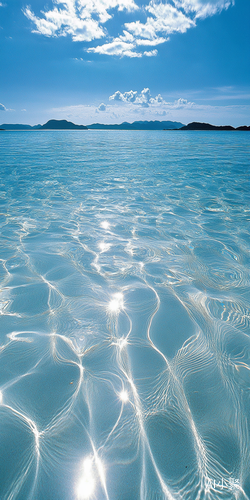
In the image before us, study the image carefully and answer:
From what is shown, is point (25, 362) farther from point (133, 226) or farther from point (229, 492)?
point (133, 226)

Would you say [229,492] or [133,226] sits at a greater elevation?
[133,226]

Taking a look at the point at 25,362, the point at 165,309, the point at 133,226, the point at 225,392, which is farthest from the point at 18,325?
the point at 133,226

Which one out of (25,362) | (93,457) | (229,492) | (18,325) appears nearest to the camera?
(229,492)

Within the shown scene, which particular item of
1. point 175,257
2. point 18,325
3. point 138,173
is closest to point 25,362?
point 18,325

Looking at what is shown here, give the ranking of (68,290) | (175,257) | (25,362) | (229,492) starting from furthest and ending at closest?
(175,257) < (68,290) < (25,362) < (229,492)

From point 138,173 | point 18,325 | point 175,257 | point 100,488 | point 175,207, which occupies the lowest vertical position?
point 100,488

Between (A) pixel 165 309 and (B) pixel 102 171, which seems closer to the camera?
(A) pixel 165 309

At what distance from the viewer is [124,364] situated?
6.72ft

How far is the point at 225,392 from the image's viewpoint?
6.08ft

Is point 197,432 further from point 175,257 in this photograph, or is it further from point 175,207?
point 175,207

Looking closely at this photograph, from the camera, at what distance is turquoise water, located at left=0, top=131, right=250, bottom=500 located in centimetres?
142

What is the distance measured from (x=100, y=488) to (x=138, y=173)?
10618 millimetres

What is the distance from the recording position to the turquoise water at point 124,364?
1.42 meters

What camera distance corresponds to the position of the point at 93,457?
1473 millimetres
